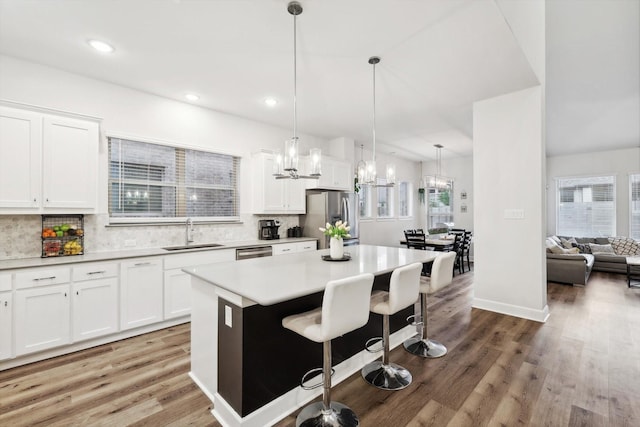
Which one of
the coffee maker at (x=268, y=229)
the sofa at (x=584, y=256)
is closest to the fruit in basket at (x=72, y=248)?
the coffee maker at (x=268, y=229)

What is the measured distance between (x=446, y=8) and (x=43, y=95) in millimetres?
3958

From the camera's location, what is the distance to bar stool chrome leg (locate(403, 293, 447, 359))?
276 centimetres

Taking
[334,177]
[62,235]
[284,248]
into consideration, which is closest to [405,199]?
[334,177]

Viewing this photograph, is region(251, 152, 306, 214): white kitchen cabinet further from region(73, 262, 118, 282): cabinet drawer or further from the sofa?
the sofa

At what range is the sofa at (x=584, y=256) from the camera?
5293 millimetres

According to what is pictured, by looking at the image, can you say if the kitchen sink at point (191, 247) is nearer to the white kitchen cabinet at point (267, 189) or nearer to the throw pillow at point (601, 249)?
the white kitchen cabinet at point (267, 189)

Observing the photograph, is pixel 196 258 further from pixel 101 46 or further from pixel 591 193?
pixel 591 193

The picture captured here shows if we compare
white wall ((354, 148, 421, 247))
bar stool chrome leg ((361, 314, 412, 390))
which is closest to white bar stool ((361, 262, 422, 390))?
bar stool chrome leg ((361, 314, 412, 390))

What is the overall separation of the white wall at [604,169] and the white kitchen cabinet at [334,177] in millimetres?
6329

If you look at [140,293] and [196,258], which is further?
[196,258]

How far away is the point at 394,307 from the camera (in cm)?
216

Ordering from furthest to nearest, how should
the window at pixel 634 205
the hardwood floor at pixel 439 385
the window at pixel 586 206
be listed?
the window at pixel 586 206 < the window at pixel 634 205 < the hardwood floor at pixel 439 385

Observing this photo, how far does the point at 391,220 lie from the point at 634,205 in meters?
5.77

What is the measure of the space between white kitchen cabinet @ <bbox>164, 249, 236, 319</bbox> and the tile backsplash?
0.61 metres
